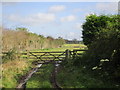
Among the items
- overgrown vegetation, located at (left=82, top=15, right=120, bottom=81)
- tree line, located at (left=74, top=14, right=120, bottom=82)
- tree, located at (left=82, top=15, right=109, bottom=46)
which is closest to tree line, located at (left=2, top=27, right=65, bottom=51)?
tree, located at (left=82, top=15, right=109, bottom=46)

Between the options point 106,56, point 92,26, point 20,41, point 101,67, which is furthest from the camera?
point 20,41

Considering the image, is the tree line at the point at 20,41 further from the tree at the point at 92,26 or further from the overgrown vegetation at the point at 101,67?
the overgrown vegetation at the point at 101,67

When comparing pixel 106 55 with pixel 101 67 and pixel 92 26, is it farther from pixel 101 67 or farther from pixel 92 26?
pixel 92 26

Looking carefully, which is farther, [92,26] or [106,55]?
[92,26]

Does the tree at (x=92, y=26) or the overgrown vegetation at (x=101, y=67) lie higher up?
the tree at (x=92, y=26)

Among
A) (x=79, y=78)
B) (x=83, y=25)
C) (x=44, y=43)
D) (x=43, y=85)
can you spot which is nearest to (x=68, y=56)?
(x=83, y=25)

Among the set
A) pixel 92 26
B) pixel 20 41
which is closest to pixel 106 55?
pixel 92 26

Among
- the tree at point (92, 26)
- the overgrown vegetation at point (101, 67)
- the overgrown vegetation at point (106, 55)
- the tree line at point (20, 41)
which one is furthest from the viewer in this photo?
the tree line at point (20, 41)

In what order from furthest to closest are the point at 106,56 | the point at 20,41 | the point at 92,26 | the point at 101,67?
the point at 20,41 → the point at 92,26 → the point at 101,67 → the point at 106,56

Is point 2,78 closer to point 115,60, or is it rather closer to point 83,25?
point 115,60

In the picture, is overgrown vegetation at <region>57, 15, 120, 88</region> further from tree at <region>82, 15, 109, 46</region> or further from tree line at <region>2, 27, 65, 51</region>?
tree line at <region>2, 27, 65, 51</region>

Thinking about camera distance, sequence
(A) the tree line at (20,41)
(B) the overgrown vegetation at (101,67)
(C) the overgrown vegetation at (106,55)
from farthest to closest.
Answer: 1. (A) the tree line at (20,41)
2. (C) the overgrown vegetation at (106,55)
3. (B) the overgrown vegetation at (101,67)

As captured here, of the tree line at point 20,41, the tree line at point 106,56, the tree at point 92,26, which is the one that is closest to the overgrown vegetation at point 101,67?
the tree line at point 106,56

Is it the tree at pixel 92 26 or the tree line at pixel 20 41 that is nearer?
the tree at pixel 92 26
